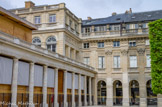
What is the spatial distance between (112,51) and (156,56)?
14934 millimetres

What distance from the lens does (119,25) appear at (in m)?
45.2

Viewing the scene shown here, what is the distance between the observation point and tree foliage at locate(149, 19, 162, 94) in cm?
2906

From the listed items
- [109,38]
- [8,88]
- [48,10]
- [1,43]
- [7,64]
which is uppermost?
[48,10]

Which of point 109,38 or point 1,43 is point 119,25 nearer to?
point 109,38

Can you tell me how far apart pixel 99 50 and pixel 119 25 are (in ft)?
19.4

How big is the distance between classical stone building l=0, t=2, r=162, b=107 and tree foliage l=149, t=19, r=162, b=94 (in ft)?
38.5

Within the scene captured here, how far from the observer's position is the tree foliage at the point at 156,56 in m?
29.1

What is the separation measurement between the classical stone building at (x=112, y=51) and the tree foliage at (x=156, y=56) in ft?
38.5

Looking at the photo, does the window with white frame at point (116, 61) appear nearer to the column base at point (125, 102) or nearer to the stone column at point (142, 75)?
the stone column at point (142, 75)

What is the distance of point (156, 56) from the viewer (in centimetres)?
2994

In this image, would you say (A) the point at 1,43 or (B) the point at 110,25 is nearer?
(A) the point at 1,43

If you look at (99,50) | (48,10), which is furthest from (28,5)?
(99,50)

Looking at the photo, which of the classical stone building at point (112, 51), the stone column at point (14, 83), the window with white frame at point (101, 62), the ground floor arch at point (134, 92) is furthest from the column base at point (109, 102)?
the stone column at point (14, 83)

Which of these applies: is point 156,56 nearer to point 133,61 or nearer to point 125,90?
point 133,61
